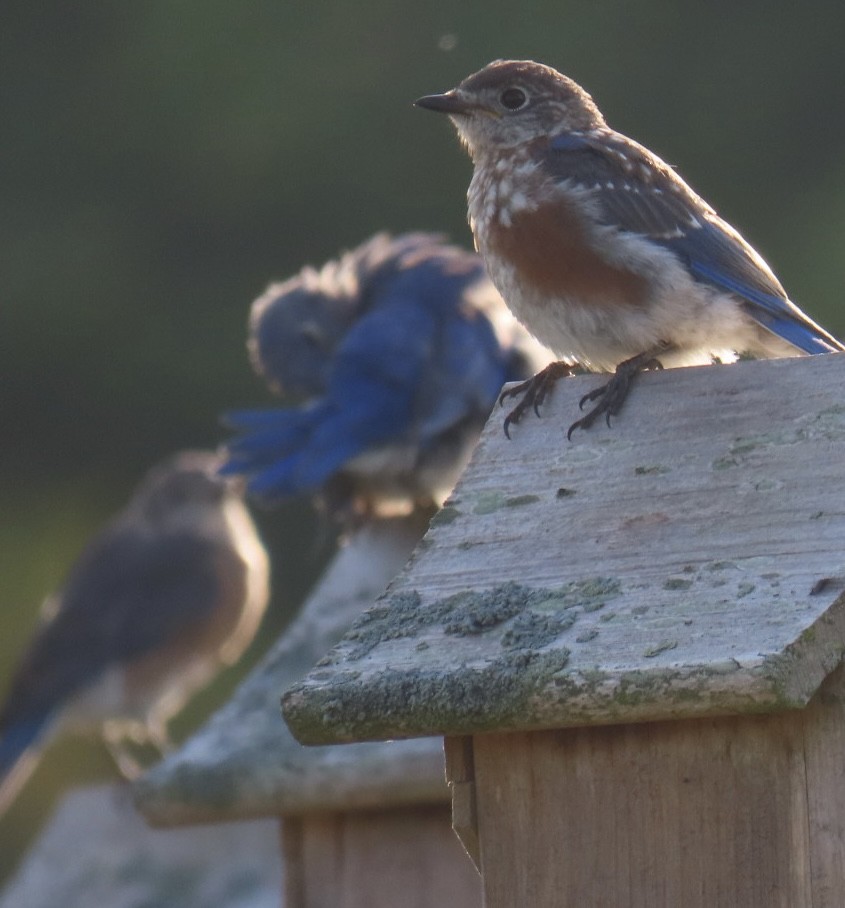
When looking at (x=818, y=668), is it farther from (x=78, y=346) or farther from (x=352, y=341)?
(x=78, y=346)

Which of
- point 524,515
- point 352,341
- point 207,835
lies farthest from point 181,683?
point 524,515

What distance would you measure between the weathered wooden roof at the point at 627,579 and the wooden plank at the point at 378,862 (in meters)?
1.08

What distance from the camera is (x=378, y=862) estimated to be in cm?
324

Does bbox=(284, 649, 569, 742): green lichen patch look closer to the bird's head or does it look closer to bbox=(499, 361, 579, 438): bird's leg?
bbox=(499, 361, 579, 438): bird's leg

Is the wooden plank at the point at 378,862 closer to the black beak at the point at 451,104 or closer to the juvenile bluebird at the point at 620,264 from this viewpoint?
the juvenile bluebird at the point at 620,264

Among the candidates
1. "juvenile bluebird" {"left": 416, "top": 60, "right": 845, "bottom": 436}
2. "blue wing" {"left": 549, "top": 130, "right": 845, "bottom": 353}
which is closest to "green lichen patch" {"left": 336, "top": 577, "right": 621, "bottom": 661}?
"juvenile bluebird" {"left": 416, "top": 60, "right": 845, "bottom": 436}

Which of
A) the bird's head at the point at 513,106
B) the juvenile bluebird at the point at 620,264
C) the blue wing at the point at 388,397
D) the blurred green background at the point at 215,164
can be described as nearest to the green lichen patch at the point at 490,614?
the juvenile bluebird at the point at 620,264

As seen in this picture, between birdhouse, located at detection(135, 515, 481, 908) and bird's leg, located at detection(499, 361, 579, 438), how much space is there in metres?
0.77

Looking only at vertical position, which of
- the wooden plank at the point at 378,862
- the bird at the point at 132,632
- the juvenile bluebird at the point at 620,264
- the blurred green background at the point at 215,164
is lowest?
the bird at the point at 132,632

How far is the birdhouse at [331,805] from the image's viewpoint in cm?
320

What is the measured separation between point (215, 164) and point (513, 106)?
5.49 meters

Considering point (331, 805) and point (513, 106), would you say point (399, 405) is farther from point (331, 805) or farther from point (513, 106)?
point (331, 805)

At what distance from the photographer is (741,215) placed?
7.95m

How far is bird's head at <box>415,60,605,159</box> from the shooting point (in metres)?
3.52
